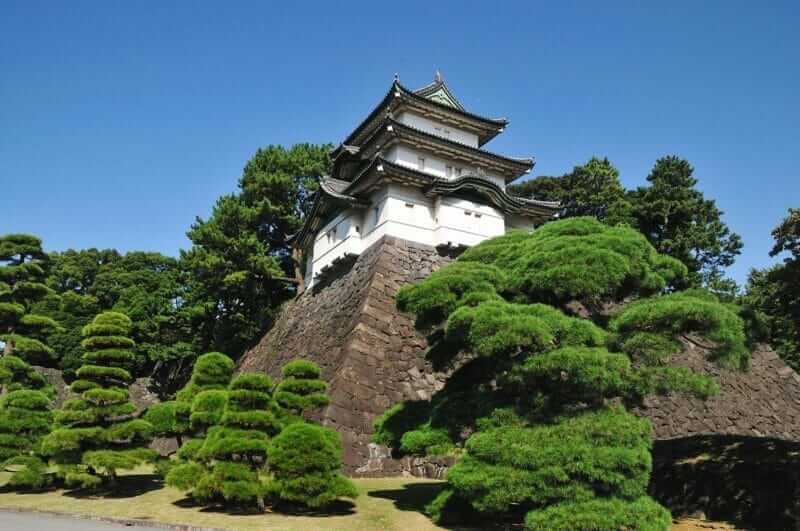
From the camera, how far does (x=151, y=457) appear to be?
460 inches

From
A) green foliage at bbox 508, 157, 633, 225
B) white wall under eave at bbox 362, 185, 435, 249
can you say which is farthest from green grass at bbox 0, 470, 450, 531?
green foliage at bbox 508, 157, 633, 225

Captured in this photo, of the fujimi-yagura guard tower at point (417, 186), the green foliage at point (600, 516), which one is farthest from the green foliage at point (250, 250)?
the green foliage at point (600, 516)

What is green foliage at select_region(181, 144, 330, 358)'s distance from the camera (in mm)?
24312

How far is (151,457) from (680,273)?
1173 cm

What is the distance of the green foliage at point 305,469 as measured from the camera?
8430mm

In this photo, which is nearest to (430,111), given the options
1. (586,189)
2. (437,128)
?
(437,128)

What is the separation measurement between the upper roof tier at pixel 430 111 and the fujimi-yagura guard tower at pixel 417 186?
0.13 feet

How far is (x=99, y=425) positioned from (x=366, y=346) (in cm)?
660

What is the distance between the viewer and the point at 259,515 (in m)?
8.64

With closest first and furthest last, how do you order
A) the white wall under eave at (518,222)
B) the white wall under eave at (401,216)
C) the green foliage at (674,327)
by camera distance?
1. the green foliage at (674,327)
2. the white wall under eave at (401,216)
3. the white wall under eave at (518,222)

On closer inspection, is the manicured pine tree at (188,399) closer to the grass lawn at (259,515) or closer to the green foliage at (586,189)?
the grass lawn at (259,515)

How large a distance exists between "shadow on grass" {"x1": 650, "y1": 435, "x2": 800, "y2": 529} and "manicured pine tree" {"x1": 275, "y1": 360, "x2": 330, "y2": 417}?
6.30 m

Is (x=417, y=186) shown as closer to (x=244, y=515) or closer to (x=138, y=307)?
(x=244, y=515)

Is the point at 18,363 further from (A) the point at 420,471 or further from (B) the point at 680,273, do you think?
(B) the point at 680,273
